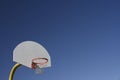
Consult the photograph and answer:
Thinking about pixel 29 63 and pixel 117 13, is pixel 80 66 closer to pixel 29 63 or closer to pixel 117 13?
pixel 117 13

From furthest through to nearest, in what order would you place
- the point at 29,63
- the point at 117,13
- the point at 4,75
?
the point at 117,13 → the point at 4,75 → the point at 29,63

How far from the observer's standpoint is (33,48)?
2.92 feet

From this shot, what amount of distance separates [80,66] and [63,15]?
307 mm

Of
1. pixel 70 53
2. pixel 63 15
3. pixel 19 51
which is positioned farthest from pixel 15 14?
pixel 19 51

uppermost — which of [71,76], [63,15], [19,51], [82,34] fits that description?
[63,15]

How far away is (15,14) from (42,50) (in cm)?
53

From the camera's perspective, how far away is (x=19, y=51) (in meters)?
0.89

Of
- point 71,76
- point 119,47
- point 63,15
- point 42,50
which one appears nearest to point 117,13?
point 119,47

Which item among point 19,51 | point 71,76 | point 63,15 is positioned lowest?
point 71,76

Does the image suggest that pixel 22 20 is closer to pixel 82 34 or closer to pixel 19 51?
pixel 82 34

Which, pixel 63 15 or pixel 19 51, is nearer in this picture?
pixel 19 51

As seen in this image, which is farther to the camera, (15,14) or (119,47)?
(119,47)

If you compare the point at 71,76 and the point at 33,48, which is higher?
the point at 33,48

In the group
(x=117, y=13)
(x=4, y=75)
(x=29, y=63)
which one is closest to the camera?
(x=29, y=63)
